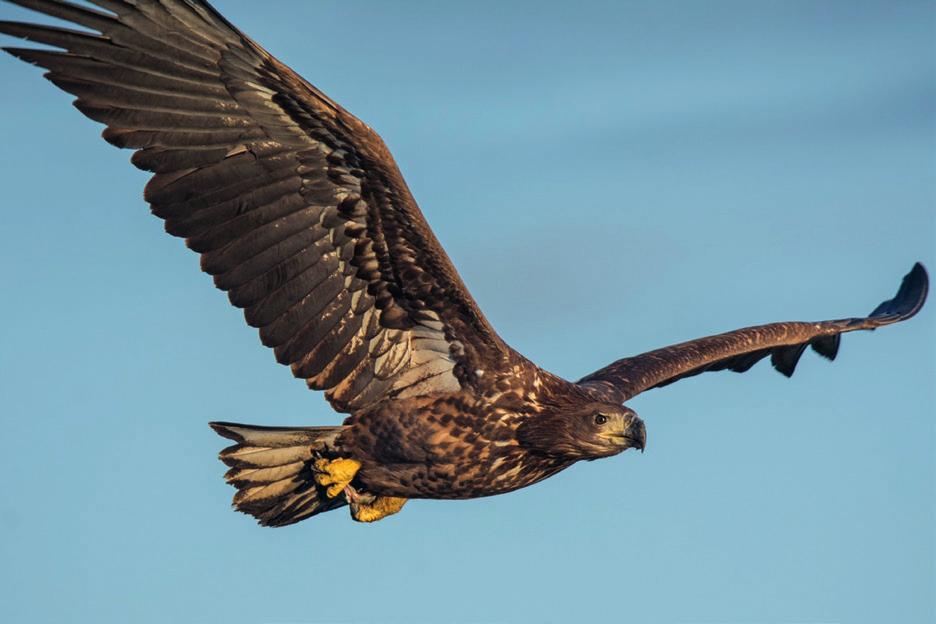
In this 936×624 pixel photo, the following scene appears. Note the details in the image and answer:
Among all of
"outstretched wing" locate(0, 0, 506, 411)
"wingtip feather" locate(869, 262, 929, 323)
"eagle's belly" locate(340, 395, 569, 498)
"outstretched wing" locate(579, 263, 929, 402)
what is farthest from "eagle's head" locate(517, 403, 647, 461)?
"wingtip feather" locate(869, 262, 929, 323)

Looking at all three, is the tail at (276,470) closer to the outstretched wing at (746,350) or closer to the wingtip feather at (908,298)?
the outstretched wing at (746,350)

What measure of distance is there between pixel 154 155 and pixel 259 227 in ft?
2.79

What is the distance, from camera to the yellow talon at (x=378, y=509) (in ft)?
39.4

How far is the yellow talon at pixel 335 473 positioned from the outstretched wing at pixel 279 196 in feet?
1.28

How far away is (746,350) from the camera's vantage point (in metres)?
14.4

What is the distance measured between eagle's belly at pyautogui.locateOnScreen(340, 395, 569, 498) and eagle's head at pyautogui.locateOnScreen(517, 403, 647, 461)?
131 millimetres

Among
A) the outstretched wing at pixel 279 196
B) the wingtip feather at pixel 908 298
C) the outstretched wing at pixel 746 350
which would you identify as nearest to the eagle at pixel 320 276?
the outstretched wing at pixel 279 196

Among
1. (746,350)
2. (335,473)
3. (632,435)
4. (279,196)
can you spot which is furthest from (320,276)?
(746,350)

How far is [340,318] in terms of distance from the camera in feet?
38.1

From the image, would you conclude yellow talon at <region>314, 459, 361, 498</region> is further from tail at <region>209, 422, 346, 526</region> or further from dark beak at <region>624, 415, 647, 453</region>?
dark beak at <region>624, 415, 647, 453</region>

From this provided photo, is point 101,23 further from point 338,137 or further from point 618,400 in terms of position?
point 618,400

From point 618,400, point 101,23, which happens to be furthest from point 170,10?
point 618,400

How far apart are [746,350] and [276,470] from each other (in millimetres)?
4538

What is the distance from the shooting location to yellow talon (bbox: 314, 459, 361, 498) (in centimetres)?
1176
